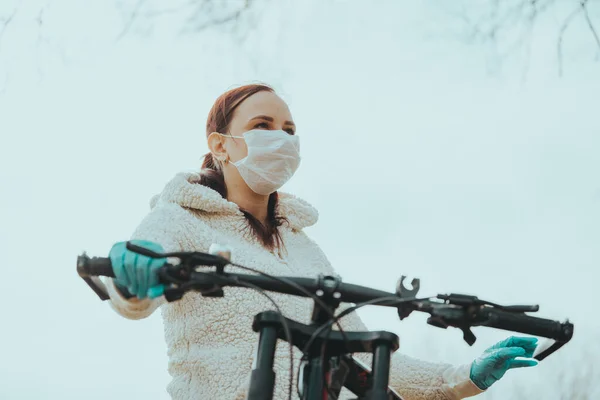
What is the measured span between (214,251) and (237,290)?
1.21 meters

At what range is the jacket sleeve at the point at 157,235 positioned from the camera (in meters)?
2.60

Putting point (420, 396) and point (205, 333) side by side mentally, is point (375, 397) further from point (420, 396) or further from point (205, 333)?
point (420, 396)

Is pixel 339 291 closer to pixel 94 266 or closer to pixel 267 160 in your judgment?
pixel 94 266

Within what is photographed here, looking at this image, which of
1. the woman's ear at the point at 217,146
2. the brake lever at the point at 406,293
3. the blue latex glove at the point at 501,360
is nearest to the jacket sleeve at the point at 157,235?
the woman's ear at the point at 217,146

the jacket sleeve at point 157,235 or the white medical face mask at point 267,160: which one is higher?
the white medical face mask at point 267,160

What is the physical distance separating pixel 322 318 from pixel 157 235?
1.17m

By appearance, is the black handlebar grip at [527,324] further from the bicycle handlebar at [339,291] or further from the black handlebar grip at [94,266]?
the black handlebar grip at [94,266]

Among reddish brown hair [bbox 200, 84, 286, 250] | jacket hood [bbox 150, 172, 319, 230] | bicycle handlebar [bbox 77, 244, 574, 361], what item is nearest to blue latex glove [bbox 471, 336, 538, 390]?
bicycle handlebar [bbox 77, 244, 574, 361]

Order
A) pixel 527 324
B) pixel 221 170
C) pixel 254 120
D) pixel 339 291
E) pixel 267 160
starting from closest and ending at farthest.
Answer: pixel 339 291
pixel 527 324
pixel 267 160
pixel 254 120
pixel 221 170

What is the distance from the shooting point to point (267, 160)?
3.67 m

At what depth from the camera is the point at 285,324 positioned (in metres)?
1.93

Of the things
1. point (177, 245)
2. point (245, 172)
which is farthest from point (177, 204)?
point (245, 172)

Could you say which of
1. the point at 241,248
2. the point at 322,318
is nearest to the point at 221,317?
the point at 241,248

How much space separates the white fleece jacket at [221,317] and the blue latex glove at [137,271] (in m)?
0.50
